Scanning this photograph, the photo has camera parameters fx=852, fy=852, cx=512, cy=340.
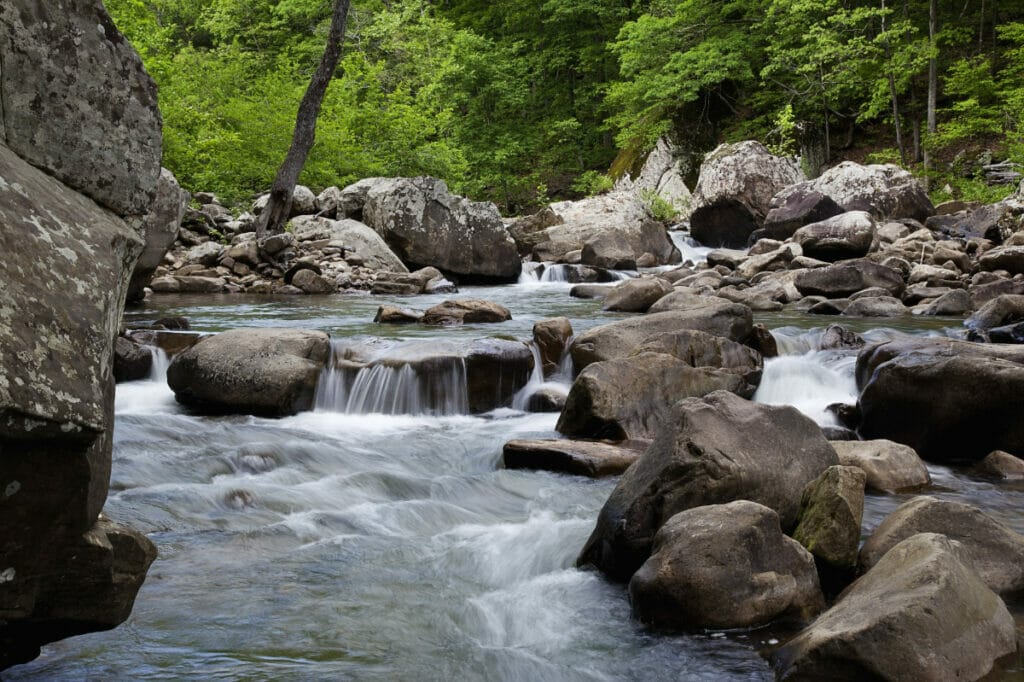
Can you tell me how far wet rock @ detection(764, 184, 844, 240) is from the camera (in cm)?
1942

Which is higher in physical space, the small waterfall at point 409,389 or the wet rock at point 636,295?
the wet rock at point 636,295

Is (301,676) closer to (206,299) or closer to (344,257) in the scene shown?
(206,299)

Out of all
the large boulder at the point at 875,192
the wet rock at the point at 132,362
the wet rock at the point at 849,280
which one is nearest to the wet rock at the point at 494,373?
the wet rock at the point at 132,362

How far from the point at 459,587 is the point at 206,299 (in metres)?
11.8

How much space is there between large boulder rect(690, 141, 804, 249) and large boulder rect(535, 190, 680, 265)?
4.24ft

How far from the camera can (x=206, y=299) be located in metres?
14.9

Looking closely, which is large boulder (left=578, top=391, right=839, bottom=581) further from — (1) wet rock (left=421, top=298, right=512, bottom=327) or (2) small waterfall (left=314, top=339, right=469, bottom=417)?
(1) wet rock (left=421, top=298, right=512, bottom=327)

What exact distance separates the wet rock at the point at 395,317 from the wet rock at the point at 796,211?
10.7 m

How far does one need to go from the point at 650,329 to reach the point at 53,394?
7.52m

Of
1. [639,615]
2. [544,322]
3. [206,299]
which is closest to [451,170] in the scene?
[206,299]

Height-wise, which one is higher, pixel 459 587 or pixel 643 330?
pixel 643 330

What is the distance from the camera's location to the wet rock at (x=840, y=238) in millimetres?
16750

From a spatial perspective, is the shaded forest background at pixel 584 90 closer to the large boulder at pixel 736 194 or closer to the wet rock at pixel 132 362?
the large boulder at pixel 736 194

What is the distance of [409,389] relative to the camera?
→ 27.6 feet
